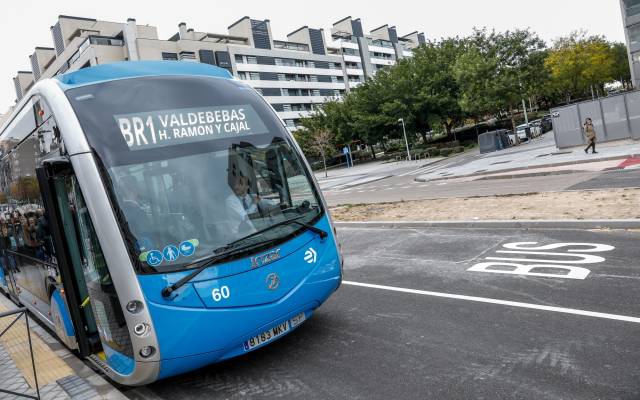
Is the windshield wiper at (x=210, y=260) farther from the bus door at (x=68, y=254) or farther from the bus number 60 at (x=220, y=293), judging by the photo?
the bus door at (x=68, y=254)

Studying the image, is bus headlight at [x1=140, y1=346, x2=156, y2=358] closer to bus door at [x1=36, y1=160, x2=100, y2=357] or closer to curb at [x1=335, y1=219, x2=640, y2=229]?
bus door at [x1=36, y1=160, x2=100, y2=357]

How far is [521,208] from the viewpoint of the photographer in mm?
11508

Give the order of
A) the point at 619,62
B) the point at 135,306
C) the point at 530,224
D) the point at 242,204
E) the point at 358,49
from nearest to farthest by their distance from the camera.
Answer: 1. the point at 135,306
2. the point at 242,204
3. the point at 530,224
4. the point at 619,62
5. the point at 358,49

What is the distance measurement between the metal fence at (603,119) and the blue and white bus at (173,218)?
22.7 m

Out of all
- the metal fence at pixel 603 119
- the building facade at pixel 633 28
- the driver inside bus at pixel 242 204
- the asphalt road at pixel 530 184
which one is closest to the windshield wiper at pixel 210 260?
the driver inside bus at pixel 242 204

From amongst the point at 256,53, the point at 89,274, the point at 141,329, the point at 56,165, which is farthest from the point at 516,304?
the point at 256,53

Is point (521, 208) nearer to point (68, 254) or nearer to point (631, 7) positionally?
point (68, 254)

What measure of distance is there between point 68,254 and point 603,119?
25.1 meters

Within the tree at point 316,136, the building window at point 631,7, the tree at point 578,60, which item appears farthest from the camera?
the tree at point 578,60

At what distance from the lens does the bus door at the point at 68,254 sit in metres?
5.14

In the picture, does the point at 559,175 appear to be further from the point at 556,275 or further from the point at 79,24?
the point at 79,24

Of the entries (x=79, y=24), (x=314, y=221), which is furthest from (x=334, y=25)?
(x=314, y=221)

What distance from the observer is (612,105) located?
23234mm

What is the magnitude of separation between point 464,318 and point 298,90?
3404 inches
